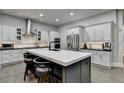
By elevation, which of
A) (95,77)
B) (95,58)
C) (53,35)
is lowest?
(95,77)

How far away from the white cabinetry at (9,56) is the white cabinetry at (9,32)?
2.66 ft

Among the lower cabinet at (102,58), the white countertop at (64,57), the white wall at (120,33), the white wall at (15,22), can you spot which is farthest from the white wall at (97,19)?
the white countertop at (64,57)

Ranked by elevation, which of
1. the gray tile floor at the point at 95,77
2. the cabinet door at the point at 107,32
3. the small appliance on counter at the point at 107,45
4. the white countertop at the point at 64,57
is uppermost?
the cabinet door at the point at 107,32

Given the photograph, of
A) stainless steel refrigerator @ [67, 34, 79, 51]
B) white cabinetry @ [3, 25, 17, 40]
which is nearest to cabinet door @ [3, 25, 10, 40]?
white cabinetry @ [3, 25, 17, 40]

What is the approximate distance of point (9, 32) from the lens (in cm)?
466

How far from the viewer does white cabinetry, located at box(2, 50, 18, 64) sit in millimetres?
4191

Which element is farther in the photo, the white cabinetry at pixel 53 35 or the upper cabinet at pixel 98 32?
the white cabinetry at pixel 53 35

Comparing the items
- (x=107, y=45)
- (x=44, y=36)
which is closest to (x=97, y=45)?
(x=107, y=45)

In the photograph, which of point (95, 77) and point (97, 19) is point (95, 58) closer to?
point (95, 77)

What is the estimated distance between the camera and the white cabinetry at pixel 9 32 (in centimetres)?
452

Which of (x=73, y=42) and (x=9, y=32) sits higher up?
(x=9, y=32)

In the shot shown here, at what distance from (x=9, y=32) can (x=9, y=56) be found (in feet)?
4.38

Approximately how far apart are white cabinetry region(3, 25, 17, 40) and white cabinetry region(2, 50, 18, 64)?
810 mm

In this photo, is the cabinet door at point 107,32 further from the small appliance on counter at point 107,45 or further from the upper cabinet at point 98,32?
the small appliance on counter at point 107,45
